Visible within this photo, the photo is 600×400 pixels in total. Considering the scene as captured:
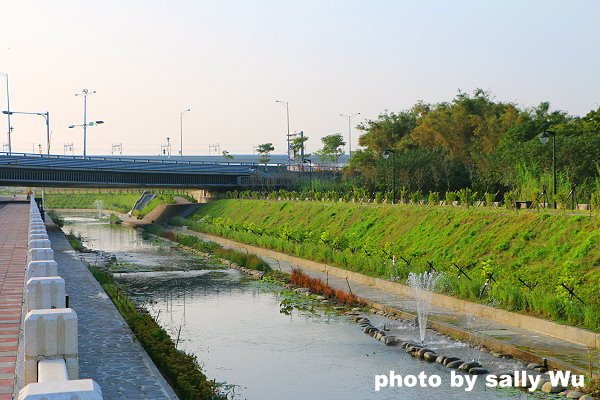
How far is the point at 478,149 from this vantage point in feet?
236

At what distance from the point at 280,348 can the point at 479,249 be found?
1138 cm

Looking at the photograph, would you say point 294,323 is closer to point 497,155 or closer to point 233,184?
point 497,155

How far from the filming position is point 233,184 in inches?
3182

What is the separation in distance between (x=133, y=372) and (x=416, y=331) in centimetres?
895

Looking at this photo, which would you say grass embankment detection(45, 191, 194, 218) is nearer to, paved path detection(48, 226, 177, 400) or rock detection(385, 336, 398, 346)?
paved path detection(48, 226, 177, 400)

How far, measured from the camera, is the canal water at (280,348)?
48.4 ft

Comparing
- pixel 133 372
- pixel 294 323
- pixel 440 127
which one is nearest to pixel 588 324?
pixel 294 323

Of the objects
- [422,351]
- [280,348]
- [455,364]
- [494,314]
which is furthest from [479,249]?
[455,364]

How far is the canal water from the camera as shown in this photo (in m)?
14.8

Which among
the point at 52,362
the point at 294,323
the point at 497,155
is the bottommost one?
the point at 294,323

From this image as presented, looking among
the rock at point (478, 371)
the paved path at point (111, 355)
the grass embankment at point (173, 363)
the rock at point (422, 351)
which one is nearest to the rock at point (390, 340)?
the rock at point (422, 351)

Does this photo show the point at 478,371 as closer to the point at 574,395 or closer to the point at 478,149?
the point at 574,395

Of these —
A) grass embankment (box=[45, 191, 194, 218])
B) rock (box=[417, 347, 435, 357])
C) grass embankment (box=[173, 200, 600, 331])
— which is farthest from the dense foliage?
grass embankment (box=[45, 191, 194, 218])

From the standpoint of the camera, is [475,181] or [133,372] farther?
[475,181]
